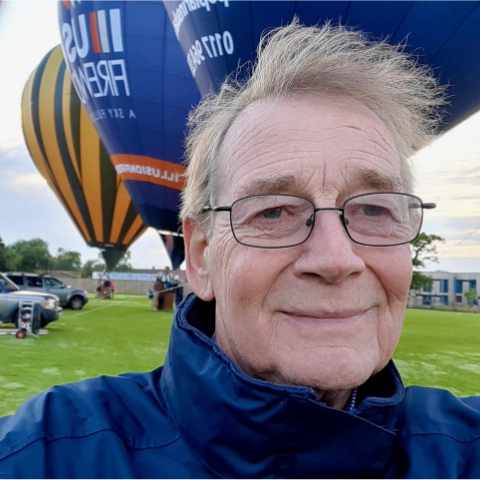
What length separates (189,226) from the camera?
1.58 metres

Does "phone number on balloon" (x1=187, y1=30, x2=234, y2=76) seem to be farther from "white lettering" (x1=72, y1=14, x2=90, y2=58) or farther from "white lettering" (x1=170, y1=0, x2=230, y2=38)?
"white lettering" (x1=72, y1=14, x2=90, y2=58)

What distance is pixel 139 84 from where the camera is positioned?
47.1 ft

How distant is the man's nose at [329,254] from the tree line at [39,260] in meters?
47.8

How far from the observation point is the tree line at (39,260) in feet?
172

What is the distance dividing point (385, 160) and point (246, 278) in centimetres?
49

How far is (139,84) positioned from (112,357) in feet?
29.9

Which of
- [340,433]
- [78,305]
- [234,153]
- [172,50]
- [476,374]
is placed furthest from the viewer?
[78,305]

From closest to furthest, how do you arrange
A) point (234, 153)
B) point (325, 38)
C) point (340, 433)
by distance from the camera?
1. point (340, 433)
2. point (234, 153)
3. point (325, 38)

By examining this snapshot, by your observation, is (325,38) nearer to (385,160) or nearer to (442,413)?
(385,160)

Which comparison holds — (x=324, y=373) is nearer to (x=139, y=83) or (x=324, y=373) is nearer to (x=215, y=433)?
(x=215, y=433)

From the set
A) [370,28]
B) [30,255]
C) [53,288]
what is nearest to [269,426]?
[370,28]

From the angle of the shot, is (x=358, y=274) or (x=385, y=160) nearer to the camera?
(x=358, y=274)

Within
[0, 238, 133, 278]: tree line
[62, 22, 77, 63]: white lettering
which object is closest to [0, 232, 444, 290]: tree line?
[0, 238, 133, 278]: tree line

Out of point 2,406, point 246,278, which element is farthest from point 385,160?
point 2,406
